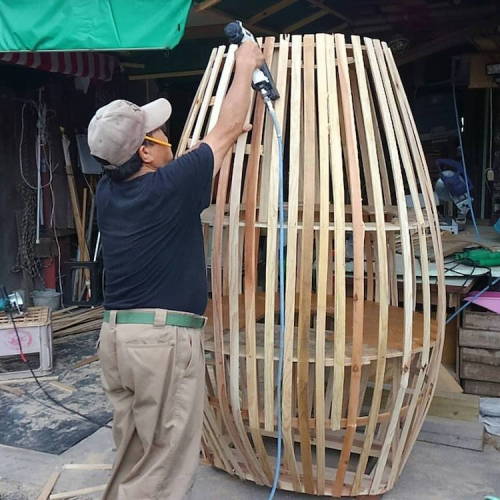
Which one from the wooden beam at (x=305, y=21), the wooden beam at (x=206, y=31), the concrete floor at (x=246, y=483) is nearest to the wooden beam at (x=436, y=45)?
the wooden beam at (x=305, y=21)

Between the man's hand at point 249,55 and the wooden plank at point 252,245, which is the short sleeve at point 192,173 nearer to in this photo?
the wooden plank at point 252,245

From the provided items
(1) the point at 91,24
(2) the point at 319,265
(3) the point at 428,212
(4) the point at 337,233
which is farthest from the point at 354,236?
(1) the point at 91,24

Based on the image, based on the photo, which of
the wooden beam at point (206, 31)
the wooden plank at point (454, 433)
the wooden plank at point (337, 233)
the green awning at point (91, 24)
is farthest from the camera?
the wooden beam at point (206, 31)

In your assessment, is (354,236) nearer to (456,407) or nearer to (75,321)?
(456,407)

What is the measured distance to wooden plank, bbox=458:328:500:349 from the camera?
395 centimetres

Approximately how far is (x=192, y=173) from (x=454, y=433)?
2.29 m

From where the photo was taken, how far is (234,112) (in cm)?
242

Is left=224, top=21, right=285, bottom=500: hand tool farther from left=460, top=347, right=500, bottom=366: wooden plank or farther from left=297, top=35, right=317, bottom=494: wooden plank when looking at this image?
left=460, top=347, right=500, bottom=366: wooden plank

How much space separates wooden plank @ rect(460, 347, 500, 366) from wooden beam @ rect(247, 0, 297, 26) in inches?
125

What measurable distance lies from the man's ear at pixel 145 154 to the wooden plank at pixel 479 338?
2589 millimetres

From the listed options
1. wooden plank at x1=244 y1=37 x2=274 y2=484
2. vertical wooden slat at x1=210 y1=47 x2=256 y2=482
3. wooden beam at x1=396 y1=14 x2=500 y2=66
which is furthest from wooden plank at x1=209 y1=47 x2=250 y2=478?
wooden beam at x1=396 y1=14 x2=500 y2=66

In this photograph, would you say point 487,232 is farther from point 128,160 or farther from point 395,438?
point 128,160

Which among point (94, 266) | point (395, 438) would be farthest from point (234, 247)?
point (94, 266)

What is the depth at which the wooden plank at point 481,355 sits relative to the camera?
155 inches
